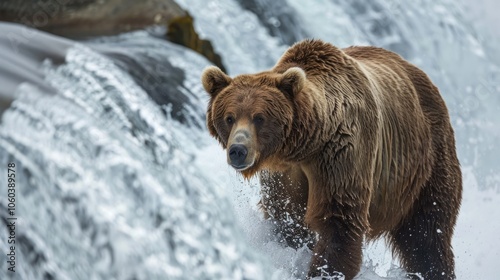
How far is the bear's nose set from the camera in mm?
5793

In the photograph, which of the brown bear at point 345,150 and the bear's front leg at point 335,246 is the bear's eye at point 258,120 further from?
the bear's front leg at point 335,246

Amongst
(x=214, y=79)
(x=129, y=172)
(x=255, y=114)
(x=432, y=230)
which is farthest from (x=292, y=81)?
(x=432, y=230)

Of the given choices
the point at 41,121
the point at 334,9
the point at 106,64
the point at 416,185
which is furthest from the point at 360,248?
the point at 334,9

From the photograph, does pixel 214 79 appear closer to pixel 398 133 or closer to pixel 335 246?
pixel 335 246

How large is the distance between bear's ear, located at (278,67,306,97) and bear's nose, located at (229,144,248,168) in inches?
20.7

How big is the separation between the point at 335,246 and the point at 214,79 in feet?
4.54

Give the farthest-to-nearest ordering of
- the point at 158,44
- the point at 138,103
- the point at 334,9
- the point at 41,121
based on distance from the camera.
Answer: the point at 334,9 < the point at 158,44 < the point at 138,103 < the point at 41,121

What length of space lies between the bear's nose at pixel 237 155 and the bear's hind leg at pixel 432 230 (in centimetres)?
195

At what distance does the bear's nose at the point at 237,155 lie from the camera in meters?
5.79

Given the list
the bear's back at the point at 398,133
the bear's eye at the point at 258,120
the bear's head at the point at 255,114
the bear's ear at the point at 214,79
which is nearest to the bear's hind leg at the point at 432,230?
the bear's back at the point at 398,133

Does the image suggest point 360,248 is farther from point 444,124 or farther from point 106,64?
point 106,64

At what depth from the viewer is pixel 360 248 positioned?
6250 millimetres

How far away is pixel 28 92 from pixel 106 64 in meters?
1.53

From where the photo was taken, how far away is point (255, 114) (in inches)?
235
